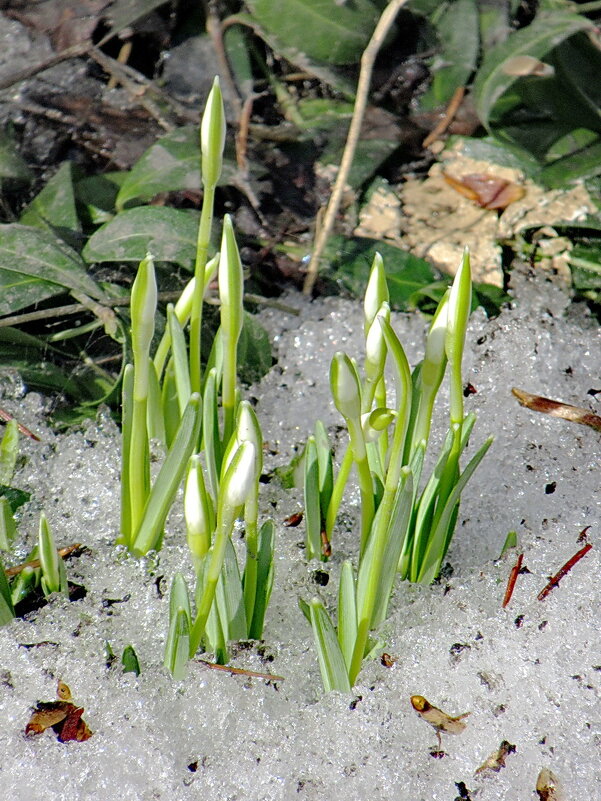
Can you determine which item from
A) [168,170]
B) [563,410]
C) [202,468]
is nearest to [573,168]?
[563,410]

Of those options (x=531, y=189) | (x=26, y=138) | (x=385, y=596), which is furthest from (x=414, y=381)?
(x=26, y=138)

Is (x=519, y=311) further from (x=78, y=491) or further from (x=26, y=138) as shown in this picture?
(x=26, y=138)

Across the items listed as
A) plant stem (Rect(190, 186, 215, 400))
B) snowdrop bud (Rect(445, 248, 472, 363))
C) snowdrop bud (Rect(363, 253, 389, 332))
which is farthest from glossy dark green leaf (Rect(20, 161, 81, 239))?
snowdrop bud (Rect(445, 248, 472, 363))

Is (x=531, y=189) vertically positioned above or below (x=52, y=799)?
above

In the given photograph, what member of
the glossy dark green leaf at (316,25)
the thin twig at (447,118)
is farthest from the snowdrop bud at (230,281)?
the thin twig at (447,118)

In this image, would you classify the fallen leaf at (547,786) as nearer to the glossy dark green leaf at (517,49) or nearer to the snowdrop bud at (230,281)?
the snowdrop bud at (230,281)

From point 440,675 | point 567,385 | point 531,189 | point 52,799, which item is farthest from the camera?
point 531,189

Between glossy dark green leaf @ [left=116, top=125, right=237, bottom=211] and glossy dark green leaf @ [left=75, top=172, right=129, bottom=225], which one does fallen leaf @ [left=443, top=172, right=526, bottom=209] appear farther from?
glossy dark green leaf @ [left=75, top=172, right=129, bottom=225]

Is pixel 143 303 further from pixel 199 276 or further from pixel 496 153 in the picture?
pixel 496 153
